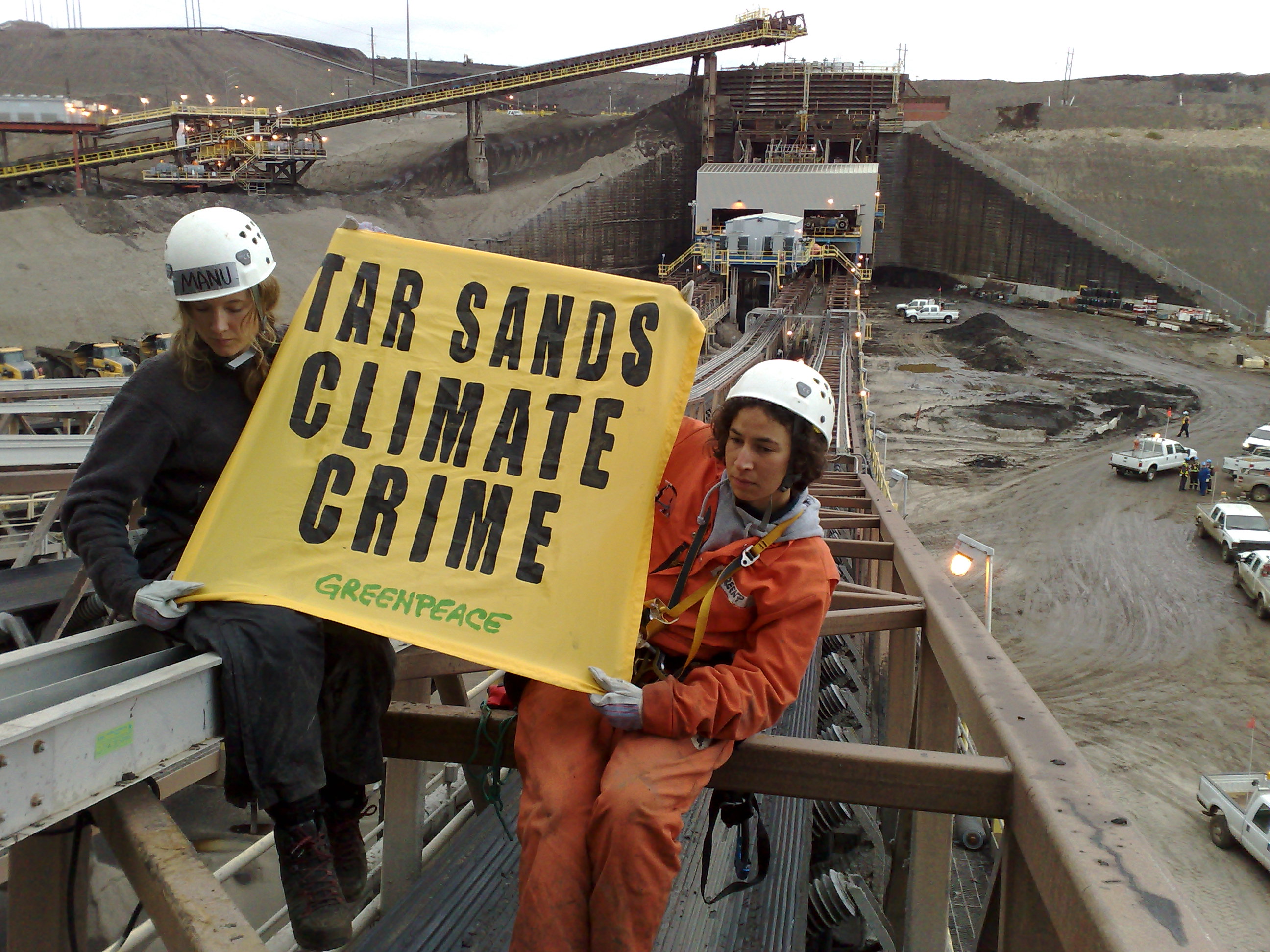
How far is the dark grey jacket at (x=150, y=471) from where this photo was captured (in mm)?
2461

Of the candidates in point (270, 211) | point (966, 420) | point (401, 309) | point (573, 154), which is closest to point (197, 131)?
point (270, 211)

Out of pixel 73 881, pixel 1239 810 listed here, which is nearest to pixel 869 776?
pixel 73 881

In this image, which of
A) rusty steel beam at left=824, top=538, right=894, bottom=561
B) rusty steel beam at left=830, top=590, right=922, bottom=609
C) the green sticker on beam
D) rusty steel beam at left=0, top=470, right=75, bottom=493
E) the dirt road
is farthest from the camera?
the dirt road

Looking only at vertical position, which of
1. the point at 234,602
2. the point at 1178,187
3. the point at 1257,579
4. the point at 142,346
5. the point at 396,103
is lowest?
the point at 1257,579

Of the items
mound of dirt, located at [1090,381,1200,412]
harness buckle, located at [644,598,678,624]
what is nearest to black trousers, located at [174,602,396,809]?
harness buckle, located at [644,598,678,624]

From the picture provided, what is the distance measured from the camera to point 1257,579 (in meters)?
16.7

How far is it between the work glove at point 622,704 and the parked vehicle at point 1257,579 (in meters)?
17.7

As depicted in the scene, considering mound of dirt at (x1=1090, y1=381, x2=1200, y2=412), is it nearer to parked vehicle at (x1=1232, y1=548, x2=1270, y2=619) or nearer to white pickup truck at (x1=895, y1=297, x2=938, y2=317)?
parked vehicle at (x1=1232, y1=548, x2=1270, y2=619)

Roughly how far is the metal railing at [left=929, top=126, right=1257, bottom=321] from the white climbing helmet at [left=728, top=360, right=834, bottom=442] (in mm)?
49053

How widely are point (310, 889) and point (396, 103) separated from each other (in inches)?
1867

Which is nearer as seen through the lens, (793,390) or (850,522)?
(793,390)

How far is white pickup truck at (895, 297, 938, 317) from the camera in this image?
143 feet

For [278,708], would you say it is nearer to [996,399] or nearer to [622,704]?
[622,704]

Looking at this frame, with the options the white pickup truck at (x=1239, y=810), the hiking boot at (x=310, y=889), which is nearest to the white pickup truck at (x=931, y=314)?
the white pickup truck at (x=1239, y=810)
